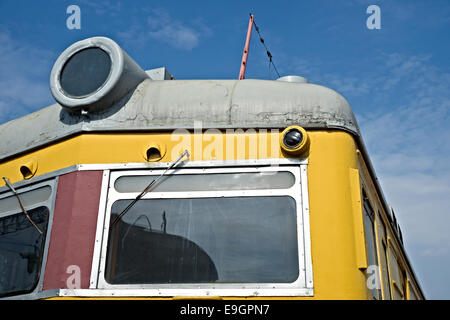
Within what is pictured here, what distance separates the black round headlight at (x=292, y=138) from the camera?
3354 millimetres

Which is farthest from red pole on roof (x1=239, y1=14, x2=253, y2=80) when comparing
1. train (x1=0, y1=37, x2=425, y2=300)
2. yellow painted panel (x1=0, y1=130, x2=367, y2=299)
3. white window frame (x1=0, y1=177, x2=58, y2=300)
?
white window frame (x1=0, y1=177, x2=58, y2=300)

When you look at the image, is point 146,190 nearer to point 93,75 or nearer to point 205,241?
point 205,241

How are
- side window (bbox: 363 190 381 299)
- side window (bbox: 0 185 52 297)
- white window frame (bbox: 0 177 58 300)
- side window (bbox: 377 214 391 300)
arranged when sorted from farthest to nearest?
1. side window (bbox: 377 214 391 300)
2. side window (bbox: 363 190 381 299)
3. side window (bbox: 0 185 52 297)
4. white window frame (bbox: 0 177 58 300)

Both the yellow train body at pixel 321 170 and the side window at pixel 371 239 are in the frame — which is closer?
the yellow train body at pixel 321 170

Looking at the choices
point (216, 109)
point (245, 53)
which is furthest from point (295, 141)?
point (245, 53)

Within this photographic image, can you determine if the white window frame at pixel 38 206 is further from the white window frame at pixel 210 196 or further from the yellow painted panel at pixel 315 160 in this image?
the white window frame at pixel 210 196

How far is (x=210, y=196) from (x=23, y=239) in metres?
1.27

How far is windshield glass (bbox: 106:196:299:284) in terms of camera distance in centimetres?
310

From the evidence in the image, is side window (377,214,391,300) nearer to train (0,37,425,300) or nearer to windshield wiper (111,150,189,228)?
train (0,37,425,300)

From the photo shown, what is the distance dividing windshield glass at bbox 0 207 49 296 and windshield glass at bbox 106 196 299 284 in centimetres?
50

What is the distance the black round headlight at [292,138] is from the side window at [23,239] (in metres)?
1.58

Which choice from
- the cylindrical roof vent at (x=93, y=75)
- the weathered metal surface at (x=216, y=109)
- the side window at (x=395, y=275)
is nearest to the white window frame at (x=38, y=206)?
the weathered metal surface at (x=216, y=109)

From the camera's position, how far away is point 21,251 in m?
3.49
